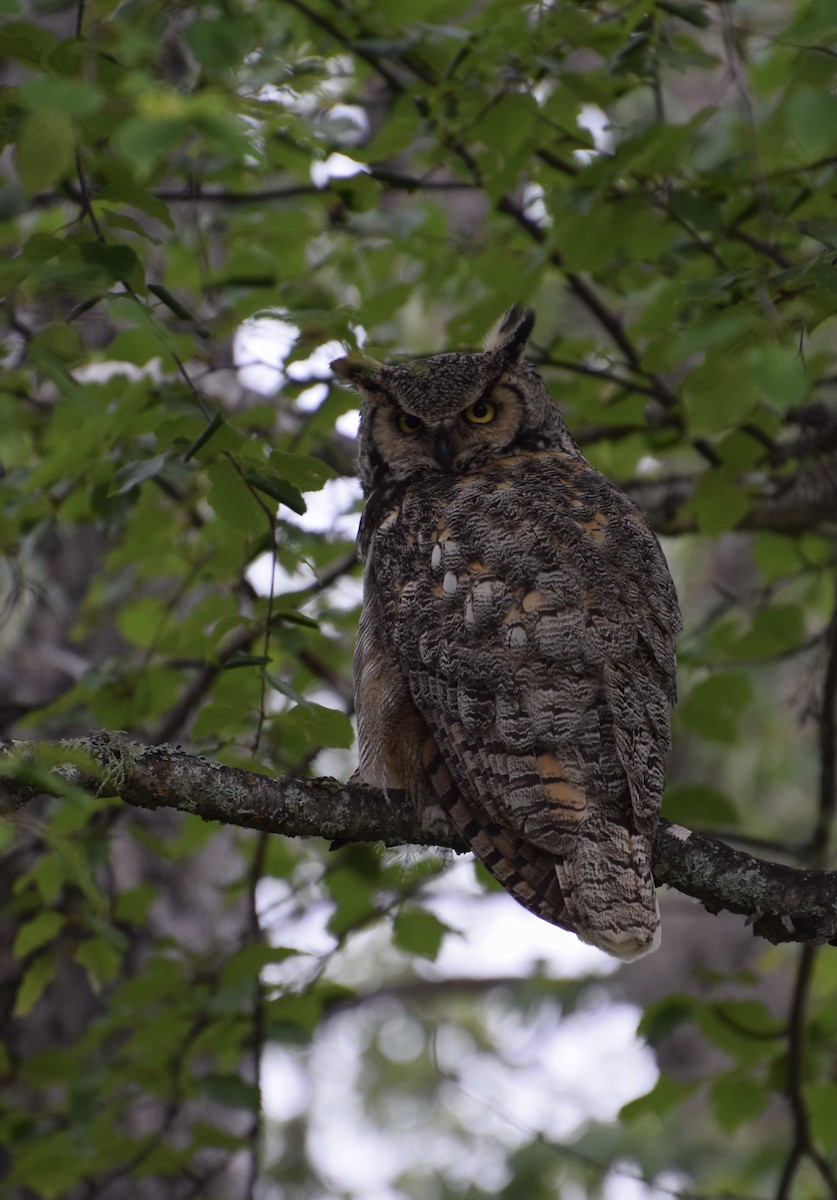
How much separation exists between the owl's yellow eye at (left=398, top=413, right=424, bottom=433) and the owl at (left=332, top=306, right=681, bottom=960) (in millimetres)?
303

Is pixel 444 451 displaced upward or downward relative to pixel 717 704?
upward

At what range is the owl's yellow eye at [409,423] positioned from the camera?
373 cm

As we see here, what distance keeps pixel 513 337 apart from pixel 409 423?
421mm

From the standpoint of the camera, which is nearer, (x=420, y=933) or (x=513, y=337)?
(x=420, y=933)

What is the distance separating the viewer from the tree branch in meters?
2.38

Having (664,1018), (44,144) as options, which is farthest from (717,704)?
(44,144)

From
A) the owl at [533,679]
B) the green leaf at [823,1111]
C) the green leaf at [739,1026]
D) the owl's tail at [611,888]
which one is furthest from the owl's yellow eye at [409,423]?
the green leaf at [823,1111]

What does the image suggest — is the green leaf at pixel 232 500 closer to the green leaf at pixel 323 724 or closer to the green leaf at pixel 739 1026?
the green leaf at pixel 323 724

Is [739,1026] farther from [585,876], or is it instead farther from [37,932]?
[37,932]

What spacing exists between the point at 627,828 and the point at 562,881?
18cm

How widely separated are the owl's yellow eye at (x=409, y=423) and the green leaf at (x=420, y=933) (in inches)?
56.6

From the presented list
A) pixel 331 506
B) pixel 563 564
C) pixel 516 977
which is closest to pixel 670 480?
pixel 331 506

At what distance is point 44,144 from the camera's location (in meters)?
1.72

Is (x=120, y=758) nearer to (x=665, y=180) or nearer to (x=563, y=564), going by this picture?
(x=563, y=564)
